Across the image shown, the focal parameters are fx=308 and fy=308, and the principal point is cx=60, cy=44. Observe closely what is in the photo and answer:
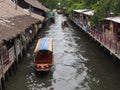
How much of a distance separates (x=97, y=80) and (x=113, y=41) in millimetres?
5230

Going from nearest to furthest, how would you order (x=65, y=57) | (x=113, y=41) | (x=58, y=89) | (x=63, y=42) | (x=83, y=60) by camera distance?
(x=58, y=89), (x=113, y=41), (x=83, y=60), (x=65, y=57), (x=63, y=42)

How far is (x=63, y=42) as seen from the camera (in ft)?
137

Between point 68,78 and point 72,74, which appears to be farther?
point 72,74

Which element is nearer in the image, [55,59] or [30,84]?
[30,84]

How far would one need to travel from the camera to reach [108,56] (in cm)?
2931

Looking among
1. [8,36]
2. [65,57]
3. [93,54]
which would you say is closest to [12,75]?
[8,36]

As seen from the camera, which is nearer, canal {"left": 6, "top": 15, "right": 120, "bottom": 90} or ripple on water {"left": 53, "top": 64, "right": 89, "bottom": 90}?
ripple on water {"left": 53, "top": 64, "right": 89, "bottom": 90}

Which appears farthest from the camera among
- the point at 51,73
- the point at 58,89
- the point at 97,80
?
the point at 51,73

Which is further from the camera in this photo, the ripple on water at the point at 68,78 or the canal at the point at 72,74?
the canal at the point at 72,74

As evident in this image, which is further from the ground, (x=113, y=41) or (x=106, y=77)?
(x=113, y=41)

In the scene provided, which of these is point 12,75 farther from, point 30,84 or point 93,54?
point 93,54

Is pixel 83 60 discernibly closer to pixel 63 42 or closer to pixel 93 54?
pixel 93 54

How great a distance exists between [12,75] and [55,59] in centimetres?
758

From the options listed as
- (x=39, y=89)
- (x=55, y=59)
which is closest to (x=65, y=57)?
(x=55, y=59)
